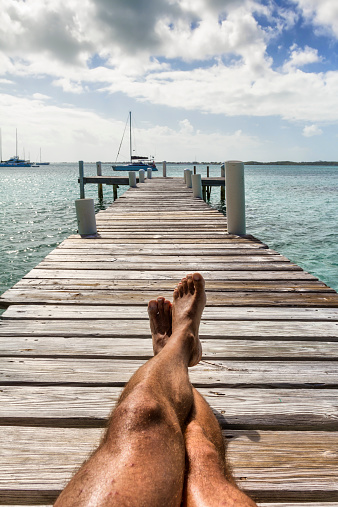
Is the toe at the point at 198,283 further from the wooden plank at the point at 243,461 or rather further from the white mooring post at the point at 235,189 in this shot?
the white mooring post at the point at 235,189

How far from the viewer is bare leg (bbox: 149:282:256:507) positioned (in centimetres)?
86

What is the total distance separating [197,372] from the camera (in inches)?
70.6

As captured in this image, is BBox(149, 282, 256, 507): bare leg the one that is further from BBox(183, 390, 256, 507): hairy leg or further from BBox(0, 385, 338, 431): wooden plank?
BBox(0, 385, 338, 431): wooden plank

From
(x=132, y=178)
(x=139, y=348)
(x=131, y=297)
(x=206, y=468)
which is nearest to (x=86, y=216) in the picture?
(x=131, y=297)

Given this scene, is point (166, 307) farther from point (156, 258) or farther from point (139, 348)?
point (156, 258)

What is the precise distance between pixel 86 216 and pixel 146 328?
317 centimetres

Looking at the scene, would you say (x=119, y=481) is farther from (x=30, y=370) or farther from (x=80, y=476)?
(x=30, y=370)

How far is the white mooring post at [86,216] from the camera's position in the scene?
4.93 meters

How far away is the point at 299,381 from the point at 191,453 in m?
0.92

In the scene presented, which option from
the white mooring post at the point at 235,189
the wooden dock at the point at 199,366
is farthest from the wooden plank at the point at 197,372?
the white mooring post at the point at 235,189

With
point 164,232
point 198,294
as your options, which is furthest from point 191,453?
point 164,232

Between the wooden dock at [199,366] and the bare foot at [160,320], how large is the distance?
19 centimetres

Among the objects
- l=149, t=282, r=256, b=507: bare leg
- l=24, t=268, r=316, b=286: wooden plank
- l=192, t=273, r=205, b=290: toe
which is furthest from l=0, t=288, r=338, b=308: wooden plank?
l=149, t=282, r=256, b=507: bare leg

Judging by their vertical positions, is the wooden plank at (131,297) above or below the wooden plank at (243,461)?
above
